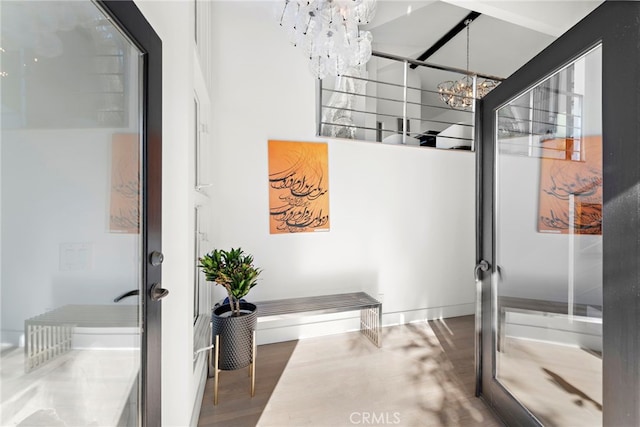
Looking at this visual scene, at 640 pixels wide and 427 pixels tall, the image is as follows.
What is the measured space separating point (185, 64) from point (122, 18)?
0.46 meters

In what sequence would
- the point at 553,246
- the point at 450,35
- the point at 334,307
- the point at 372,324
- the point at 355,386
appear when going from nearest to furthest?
1. the point at 553,246
2. the point at 355,386
3. the point at 334,307
4. the point at 372,324
5. the point at 450,35

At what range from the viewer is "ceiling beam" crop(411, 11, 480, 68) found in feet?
13.9

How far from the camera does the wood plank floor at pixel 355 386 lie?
1.69 meters

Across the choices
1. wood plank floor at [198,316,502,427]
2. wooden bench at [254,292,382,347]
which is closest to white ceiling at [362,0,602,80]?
wooden bench at [254,292,382,347]

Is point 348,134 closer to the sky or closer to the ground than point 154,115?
closer to the sky

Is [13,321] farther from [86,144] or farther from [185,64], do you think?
[185,64]

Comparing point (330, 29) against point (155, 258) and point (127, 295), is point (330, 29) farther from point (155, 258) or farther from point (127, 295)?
point (127, 295)

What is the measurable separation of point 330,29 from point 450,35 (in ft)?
13.3

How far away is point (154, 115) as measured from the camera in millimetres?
1185

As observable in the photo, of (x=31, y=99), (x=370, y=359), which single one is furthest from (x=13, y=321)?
(x=370, y=359)

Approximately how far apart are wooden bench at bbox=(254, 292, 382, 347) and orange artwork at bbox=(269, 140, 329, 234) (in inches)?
26.9

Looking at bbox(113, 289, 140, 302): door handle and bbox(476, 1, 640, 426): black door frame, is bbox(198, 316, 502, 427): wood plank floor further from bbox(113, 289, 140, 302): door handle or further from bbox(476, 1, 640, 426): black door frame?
bbox(113, 289, 140, 302): door handle

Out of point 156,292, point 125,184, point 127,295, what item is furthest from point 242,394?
point 125,184

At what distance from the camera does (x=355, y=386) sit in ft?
6.51
